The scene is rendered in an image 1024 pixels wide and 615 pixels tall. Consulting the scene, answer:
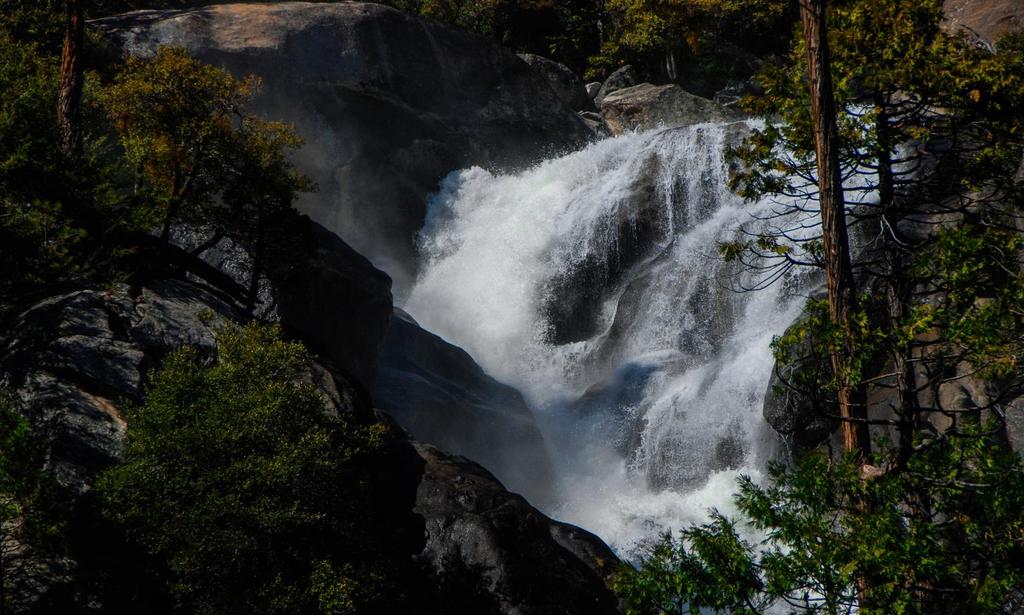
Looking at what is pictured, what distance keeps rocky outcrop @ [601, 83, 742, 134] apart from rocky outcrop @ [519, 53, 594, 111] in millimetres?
1677

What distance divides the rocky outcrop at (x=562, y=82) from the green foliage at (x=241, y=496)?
29.1m

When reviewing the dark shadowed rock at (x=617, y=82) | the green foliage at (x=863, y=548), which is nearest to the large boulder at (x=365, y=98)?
the dark shadowed rock at (x=617, y=82)

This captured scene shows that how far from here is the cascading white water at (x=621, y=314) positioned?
20078 millimetres

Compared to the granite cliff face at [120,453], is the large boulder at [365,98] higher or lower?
higher

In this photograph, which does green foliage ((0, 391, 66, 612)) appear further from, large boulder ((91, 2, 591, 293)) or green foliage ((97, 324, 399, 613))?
large boulder ((91, 2, 591, 293))

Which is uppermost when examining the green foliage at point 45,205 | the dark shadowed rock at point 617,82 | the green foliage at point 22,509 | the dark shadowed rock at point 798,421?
the dark shadowed rock at point 617,82

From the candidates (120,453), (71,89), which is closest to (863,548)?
(120,453)

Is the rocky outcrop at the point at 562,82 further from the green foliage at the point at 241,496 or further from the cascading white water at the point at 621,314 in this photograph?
the green foliage at the point at 241,496

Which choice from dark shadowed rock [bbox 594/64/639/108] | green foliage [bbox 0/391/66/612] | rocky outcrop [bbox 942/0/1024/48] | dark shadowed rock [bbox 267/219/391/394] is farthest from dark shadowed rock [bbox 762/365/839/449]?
dark shadowed rock [bbox 594/64/639/108]

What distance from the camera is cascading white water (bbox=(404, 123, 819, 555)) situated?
20.1 m

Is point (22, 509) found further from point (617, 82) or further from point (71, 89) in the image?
point (617, 82)

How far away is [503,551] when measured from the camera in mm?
12977

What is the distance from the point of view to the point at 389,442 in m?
14.3

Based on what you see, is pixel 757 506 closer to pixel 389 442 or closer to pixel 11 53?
pixel 389 442
